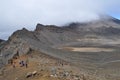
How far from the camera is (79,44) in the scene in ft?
385

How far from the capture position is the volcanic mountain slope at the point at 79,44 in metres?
68.7

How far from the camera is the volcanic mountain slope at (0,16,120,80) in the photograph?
226 ft

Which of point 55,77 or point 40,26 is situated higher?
point 40,26

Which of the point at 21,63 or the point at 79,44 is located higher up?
the point at 79,44

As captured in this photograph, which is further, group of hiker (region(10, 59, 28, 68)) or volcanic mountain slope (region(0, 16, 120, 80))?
volcanic mountain slope (region(0, 16, 120, 80))

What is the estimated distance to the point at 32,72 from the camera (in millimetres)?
49375

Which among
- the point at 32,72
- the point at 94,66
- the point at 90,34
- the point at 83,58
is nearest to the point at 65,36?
the point at 90,34

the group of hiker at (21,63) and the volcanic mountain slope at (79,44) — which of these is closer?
the group of hiker at (21,63)

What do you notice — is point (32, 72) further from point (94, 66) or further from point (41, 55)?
point (94, 66)

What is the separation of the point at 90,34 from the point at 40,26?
20429mm

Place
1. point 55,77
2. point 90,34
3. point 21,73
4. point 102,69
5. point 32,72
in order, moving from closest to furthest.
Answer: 1. point 55,77
2. point 32,72
3. point 21,73
4. point 102,69
5. point 90,34

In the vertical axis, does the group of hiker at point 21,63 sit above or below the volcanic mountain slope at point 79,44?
below

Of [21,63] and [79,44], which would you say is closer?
[21,63]

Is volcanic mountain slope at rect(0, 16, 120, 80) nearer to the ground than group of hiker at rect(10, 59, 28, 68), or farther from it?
farther from it
